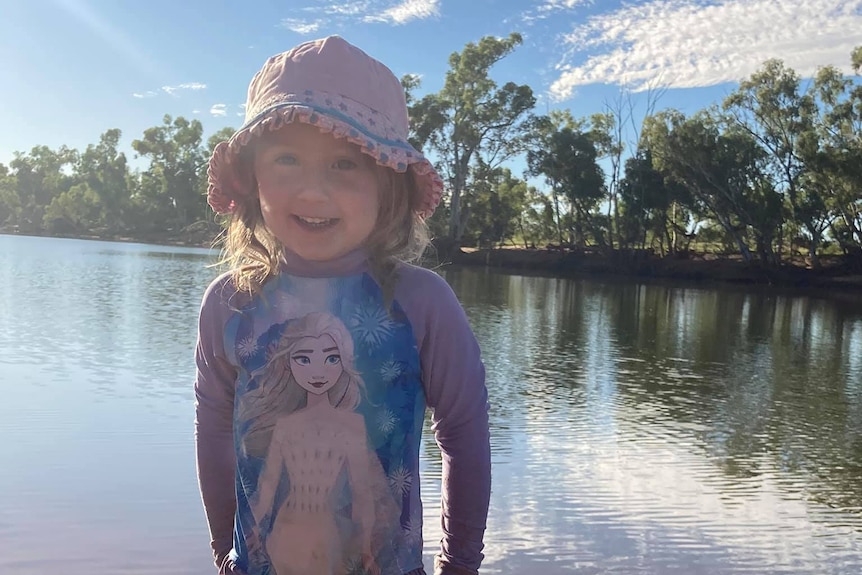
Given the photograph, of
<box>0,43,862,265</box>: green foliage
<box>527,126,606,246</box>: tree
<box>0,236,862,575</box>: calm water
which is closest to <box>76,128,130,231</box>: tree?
<box>0,43,862,265</box>: green foliage

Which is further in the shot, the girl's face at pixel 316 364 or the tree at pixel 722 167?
the tree at pixel 722 167

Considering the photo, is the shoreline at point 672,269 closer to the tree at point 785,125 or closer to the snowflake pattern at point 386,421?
the tree at point 785,125

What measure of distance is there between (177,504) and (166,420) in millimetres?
1895

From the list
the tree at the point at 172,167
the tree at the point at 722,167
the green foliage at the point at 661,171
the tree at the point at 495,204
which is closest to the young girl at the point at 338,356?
the green foliage at the point at 661,171

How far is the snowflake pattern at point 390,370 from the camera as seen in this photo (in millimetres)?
1263

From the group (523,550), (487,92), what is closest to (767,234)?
(487,92)

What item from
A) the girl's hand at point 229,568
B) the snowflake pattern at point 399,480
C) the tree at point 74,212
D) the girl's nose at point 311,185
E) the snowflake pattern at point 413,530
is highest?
the tree at point 74,212

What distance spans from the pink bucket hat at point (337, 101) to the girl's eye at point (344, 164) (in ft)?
0.16

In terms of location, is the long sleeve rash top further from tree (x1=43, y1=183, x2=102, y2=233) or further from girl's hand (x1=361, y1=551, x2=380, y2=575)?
tree (x1=43, y1=183, x2=102, y2=233)

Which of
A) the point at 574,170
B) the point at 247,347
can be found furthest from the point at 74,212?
the point at 247,347

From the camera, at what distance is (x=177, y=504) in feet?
13.3

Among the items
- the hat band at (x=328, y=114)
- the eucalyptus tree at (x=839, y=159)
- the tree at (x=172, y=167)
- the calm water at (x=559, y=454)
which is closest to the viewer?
the hat band at (x=328, y=114)

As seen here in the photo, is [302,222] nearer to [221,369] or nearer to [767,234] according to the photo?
[221,369]

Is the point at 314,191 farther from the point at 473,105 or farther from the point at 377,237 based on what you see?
the point at 473,105
